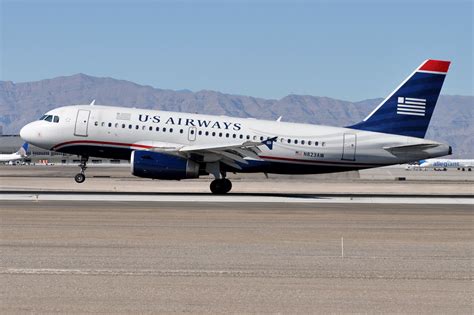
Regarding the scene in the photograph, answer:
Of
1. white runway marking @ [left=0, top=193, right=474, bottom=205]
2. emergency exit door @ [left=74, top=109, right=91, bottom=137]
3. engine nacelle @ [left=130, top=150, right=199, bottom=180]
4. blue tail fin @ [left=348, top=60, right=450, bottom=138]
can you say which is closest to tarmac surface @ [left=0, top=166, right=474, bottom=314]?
white runway marking @ [left=0, top=193, right=474, bottom=205]

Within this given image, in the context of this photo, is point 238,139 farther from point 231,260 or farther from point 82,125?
point 231,260

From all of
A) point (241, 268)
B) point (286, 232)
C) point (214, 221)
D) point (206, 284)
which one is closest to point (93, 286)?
point (206, 284)

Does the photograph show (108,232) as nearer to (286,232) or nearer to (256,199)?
Answer: (286,232)

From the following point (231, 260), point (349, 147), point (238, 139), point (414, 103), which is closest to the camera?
point (231, 260)

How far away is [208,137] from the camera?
4138cm

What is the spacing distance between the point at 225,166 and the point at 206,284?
27.1 meters

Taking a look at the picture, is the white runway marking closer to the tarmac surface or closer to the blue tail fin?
the tarmac surface

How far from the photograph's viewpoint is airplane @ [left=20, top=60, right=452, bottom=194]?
132ft

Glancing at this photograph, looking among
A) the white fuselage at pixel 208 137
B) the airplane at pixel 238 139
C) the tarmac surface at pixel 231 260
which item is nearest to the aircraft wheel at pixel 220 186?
the airplane at pixel 238 139

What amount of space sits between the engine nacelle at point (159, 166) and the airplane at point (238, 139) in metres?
0.05

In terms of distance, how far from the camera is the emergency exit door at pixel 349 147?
42.4 metres

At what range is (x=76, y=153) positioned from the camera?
138ft

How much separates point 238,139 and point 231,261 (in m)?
24.7

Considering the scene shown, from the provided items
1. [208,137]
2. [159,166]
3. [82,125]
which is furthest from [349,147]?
[82,125]
